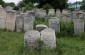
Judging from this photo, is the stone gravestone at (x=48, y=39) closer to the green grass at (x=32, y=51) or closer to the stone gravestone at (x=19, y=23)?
the green grass at (x=32, y=51)

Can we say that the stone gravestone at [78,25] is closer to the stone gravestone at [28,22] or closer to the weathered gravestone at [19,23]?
the stone gravestone at [28,22]

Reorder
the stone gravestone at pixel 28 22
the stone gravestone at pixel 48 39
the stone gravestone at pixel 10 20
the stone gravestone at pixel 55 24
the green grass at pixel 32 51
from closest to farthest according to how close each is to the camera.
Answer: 1. the green grass at pixel 32 51
2. the stone gravestone at pixel 48 39
3. the stone gravestone at pixel 55 24
4. the stone gravestone at pixel 28 22
5. the stone gravestone at pixel 10 20

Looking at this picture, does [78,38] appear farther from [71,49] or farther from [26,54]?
[26,54]

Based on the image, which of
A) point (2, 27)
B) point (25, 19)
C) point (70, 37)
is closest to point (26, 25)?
point (25, 19)

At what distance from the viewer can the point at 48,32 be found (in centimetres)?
934

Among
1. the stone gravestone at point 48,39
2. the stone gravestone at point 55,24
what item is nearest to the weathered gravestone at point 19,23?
the stone gravestone at point 55,24

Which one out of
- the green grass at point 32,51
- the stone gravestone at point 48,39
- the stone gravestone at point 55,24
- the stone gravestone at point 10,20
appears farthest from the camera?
the stone gravestone at point 10,20

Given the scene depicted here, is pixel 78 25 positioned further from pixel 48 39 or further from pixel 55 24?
pixel 48 39

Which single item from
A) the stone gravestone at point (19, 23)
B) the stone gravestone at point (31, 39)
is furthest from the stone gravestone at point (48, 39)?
the stone gravestone at point (19, 23)

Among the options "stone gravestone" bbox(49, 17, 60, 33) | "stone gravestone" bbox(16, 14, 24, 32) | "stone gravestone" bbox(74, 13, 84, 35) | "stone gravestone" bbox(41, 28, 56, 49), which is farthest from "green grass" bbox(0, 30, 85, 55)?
"stone gravestone" bbox(16, 14, 24, 32)

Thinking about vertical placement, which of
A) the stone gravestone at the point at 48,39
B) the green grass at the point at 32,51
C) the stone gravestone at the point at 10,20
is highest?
the stone gravestone at the point at 10,20

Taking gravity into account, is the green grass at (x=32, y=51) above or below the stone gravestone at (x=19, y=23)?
below

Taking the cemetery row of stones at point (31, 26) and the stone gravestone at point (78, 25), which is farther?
the stone gravestone at point (78, 25)

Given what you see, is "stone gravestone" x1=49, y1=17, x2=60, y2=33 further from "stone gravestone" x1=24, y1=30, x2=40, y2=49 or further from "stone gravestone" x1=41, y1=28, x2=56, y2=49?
"stone gravestone" x1=24, y1=30, x2=40, y2=49
